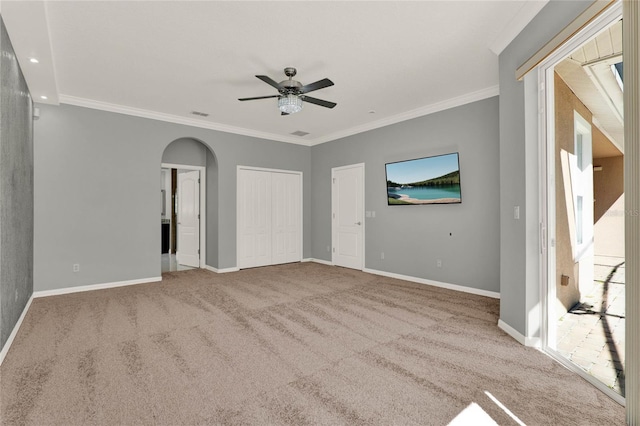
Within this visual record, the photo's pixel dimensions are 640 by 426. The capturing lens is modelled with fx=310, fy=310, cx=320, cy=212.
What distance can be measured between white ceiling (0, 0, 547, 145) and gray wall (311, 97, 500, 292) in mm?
438

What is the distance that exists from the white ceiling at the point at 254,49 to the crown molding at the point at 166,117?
0.08 feet

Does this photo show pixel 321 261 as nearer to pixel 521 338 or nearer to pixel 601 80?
pixel 521 338

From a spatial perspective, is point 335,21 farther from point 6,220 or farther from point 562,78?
point 6,220

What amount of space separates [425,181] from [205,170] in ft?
14.7

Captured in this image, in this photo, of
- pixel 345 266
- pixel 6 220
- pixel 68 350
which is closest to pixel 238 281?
pixel 345 266

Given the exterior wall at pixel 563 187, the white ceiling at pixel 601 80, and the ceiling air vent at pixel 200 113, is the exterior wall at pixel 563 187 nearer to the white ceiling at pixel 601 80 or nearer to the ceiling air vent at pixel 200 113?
the white ceiling at pixel 601 80

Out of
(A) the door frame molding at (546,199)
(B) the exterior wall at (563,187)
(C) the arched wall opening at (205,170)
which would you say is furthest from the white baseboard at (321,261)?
(A) the door frame molding at (546,199)

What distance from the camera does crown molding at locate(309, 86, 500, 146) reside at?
4.41 m

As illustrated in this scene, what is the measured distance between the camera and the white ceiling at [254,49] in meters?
2.65

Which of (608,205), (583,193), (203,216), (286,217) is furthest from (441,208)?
(203,216)

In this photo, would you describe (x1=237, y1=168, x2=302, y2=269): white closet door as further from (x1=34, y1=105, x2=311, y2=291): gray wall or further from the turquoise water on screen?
the turquoise water on screen

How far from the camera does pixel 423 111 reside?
203 inches

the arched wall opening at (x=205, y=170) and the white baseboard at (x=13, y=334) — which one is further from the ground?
the arched wall opening at (x=205, y=170)

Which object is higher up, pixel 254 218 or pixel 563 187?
pixel 563 187
